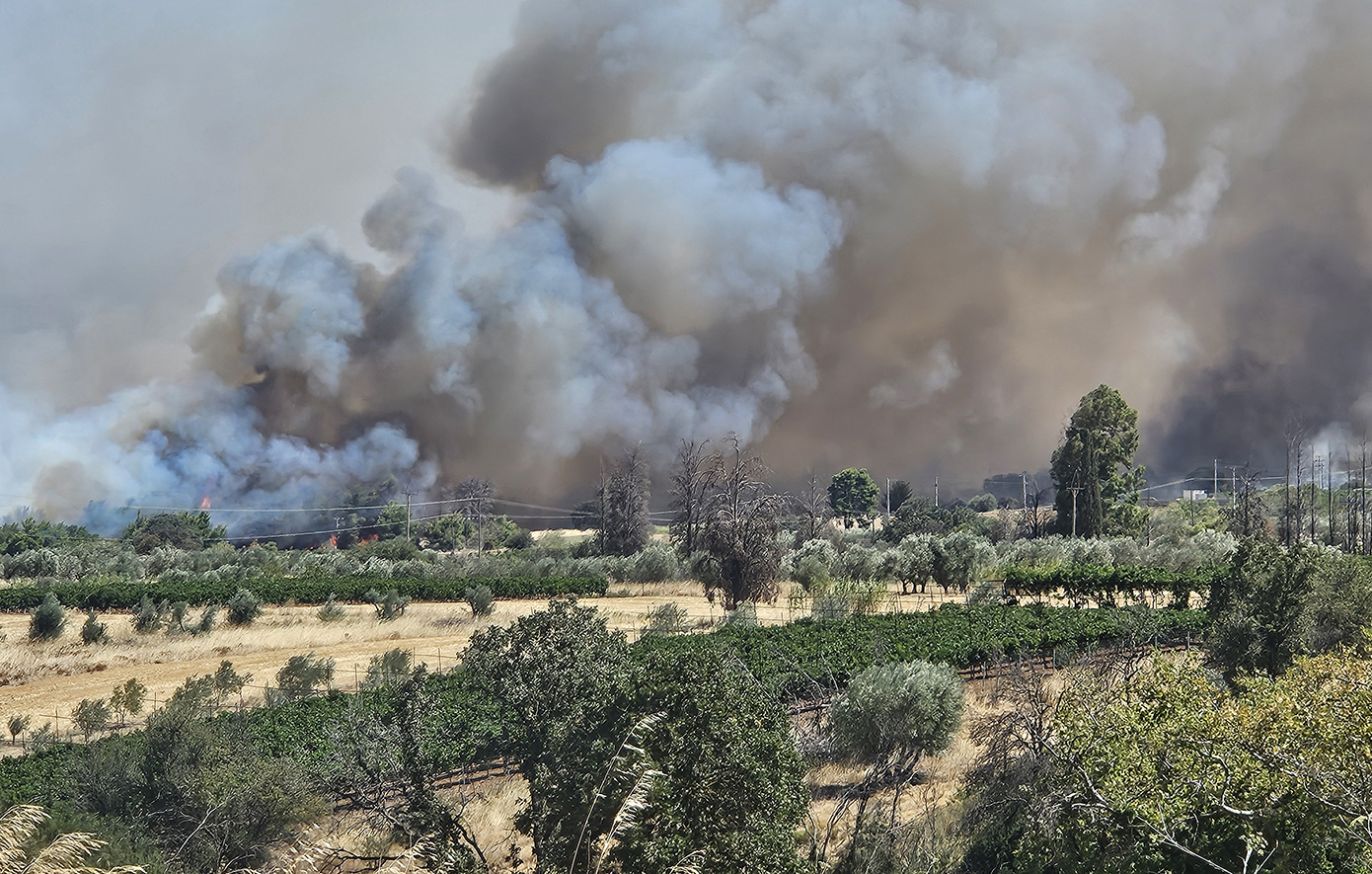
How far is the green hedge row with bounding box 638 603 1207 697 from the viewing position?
92.3 feet

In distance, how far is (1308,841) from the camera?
9.75 metres

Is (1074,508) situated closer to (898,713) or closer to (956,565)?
(956,565)

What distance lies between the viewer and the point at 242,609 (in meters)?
41.9

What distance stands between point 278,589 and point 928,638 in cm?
3136

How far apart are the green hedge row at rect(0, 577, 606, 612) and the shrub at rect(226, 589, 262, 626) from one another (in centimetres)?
185

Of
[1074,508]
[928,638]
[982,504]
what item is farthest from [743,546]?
[982,504]

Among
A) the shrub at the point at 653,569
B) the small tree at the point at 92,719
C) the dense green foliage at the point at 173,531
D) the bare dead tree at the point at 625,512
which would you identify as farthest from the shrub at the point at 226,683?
the dense green foliage at the point at 173,531

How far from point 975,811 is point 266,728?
53.5 ft

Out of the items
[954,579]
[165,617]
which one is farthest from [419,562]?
[954,579]

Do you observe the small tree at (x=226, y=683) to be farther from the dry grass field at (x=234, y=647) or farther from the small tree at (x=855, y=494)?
the small tree at (x=855, y=494)

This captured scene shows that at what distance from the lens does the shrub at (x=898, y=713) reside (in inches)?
877

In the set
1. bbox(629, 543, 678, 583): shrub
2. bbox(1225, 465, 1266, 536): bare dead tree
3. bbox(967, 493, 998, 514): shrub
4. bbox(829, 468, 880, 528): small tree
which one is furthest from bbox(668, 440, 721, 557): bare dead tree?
bbox(967, 493, 998, 514): shrub

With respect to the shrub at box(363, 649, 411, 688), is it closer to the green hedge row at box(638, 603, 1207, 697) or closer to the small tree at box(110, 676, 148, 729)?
the small tree at box(110, 676, 148, 729)

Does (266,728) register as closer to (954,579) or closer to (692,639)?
(692,639)
